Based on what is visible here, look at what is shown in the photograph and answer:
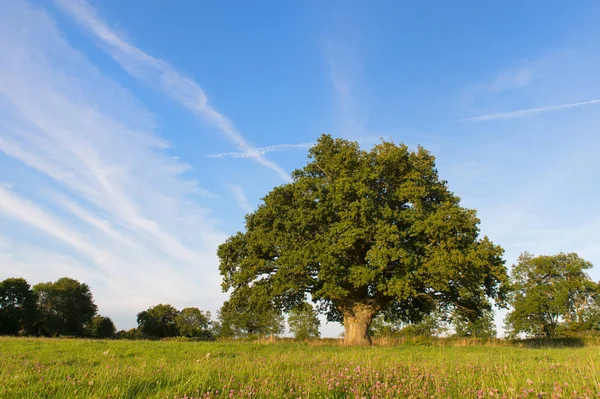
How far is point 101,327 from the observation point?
8256 centimetres

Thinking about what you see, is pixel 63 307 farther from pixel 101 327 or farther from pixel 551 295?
pixel 551 295

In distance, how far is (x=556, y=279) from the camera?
62125 mm

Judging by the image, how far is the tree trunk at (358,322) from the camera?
2647cm

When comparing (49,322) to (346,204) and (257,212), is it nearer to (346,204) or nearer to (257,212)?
(257,212)

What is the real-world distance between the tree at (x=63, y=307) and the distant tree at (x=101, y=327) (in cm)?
871

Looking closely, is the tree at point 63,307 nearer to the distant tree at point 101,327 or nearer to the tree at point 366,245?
the distant tree at point 101,327

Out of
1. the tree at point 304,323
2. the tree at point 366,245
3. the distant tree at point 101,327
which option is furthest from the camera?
the tree at point 304,323

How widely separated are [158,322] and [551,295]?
7694 cm

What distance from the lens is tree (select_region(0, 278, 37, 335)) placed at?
5934 cm

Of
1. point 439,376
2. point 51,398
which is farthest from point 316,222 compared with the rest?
point 51,398

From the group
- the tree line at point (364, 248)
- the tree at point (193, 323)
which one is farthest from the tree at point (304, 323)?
the tree line at point (364, 248)

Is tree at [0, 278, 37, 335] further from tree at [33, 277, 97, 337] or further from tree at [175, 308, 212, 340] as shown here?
tree at [175, 308, 212, 340]

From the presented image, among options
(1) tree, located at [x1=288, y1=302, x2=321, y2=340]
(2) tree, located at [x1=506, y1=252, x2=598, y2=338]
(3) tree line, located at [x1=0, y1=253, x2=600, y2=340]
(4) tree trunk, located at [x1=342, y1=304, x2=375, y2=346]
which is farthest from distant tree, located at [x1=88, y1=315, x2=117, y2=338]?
(2) tree, located at [x1=506, y1=252, x2=598, y2=338]

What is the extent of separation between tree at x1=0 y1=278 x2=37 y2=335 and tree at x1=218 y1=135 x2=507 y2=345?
170ft
